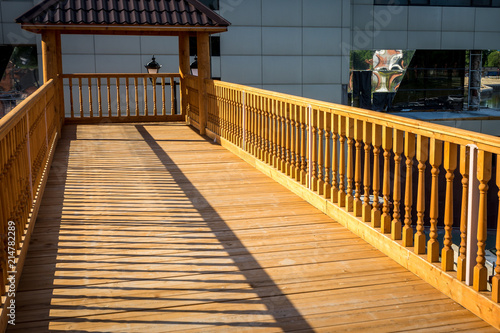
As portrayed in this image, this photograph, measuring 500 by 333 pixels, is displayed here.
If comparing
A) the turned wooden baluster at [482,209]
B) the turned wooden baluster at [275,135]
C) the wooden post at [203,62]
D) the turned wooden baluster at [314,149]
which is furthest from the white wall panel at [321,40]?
the turned wooden baluster at [482,209]

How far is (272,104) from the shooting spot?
7887mm

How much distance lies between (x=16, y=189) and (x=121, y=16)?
719 cm

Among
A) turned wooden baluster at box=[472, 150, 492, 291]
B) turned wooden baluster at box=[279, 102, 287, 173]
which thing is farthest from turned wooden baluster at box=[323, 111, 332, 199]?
turned wooden baluster at box=[472, 150, 492, 291]


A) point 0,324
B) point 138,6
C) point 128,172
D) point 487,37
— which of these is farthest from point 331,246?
point 487,37

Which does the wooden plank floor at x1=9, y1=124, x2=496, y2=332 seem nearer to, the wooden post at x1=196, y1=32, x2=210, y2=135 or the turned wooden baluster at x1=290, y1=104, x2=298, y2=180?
the turned wooden baluster at x1=290, y1=104, x2=298, y2=180

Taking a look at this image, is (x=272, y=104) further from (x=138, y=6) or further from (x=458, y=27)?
(x=458, y=27)

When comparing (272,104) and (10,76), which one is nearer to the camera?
(272,104)

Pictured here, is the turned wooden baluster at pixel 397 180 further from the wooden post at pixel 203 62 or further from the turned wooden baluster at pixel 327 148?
the wooden post at pixel 203 62

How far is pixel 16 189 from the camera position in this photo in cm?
486

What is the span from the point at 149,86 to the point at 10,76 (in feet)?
16.4

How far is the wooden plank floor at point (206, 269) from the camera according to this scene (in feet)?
12.5

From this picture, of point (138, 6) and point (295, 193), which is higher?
point (138, 6)

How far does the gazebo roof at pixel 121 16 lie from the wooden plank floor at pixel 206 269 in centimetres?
426

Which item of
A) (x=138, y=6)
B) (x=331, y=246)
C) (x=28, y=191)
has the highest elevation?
(x=138, y=6)
